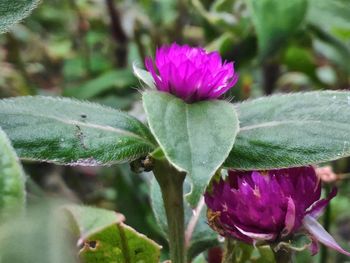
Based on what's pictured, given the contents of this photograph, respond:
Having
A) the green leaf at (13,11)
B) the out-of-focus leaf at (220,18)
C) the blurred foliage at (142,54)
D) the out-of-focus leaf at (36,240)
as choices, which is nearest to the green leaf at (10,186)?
the out-of-focus leaf at (36,240)

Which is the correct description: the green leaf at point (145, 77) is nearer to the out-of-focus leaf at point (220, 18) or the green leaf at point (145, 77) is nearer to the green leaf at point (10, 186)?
the green leaf at point (10, 186)

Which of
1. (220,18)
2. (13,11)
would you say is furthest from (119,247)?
(220,18)

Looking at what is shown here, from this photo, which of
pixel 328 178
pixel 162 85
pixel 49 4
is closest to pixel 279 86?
pixel 49 4

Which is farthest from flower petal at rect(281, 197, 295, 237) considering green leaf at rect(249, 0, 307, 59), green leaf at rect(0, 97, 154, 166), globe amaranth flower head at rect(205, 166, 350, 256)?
green leaf at rect(249, 0, 307, 59)

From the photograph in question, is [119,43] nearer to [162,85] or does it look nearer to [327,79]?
[327,79]

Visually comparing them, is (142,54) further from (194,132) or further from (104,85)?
(194,132)

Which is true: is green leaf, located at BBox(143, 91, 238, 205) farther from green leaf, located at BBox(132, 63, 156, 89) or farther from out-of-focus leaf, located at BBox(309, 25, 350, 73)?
out-of-focus leaf, located at BBox(309, 25, 350, 73)
